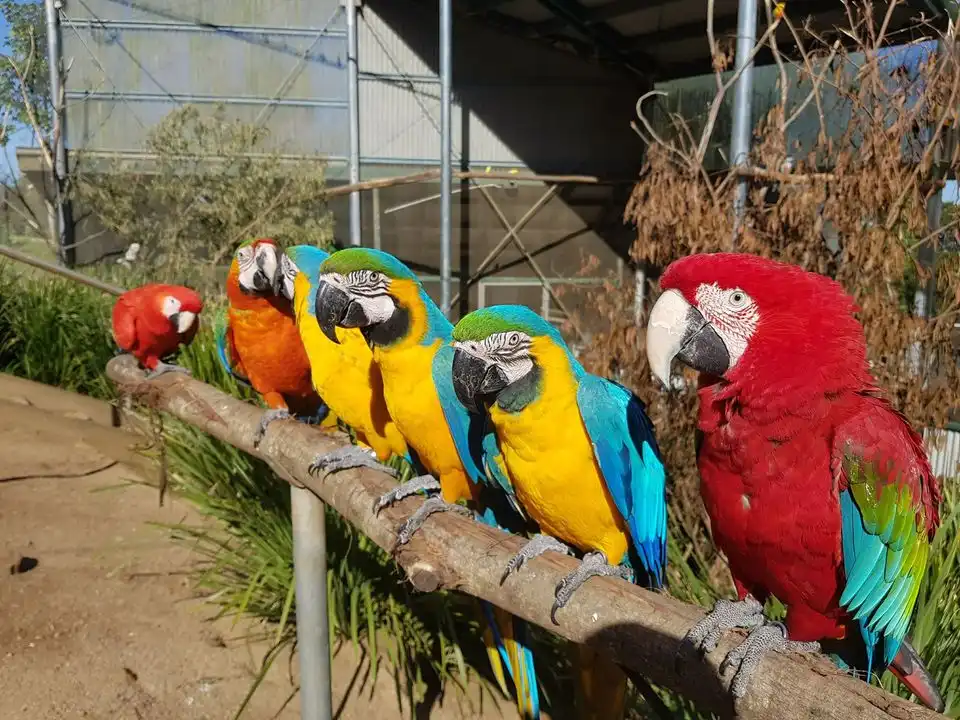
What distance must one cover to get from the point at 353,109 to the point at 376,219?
4.63 feet

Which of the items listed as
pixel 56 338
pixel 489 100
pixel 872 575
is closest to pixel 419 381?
pixel 872 575

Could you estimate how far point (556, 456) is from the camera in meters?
1.83

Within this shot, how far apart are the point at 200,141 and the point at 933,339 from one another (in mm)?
8079

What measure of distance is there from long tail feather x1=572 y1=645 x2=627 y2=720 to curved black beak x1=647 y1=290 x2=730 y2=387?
1055 mm

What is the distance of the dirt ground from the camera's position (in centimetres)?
286

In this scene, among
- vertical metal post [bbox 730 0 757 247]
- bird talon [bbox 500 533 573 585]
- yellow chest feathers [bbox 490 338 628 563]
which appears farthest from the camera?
vertical metal post [bbox 730 0 757 247]

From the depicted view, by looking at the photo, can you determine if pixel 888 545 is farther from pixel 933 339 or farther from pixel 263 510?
pixel 263 510

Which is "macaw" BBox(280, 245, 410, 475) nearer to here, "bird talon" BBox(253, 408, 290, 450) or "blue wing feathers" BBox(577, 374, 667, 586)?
"bird talon" BBox(253, 408, 290, 450)

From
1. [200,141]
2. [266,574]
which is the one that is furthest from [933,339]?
[200,141]

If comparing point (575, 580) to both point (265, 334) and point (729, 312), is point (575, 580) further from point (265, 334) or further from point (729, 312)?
point (265, 334)

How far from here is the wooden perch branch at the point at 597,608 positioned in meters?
1.17

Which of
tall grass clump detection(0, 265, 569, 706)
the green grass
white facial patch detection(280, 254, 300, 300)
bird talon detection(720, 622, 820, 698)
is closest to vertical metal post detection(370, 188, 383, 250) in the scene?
tall grass clump detection(0, 265, 569, 706)

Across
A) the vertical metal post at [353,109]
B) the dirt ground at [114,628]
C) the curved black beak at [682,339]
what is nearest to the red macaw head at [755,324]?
the curved black beak at [682,339]

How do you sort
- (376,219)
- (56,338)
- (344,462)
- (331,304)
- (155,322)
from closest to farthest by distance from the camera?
(331,304)
(344,462)
(155,322)
(56,338)
(376,219)
